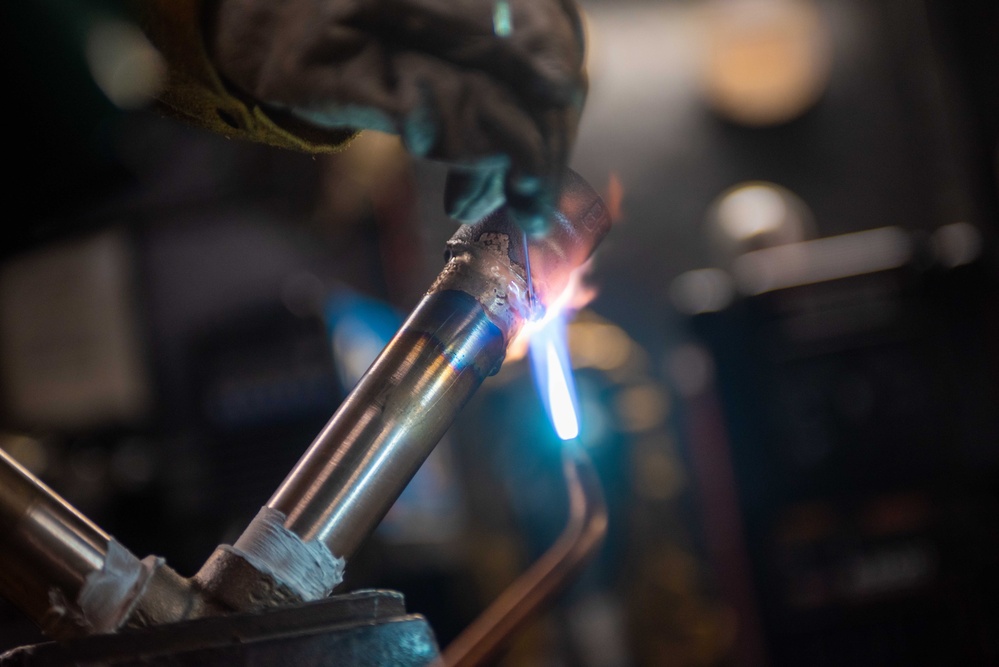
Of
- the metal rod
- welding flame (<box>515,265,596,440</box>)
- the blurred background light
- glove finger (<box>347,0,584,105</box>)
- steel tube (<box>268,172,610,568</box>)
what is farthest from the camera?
the blurred background light

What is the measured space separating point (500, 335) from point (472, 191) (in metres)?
0.13

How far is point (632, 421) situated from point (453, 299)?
2.93 meters

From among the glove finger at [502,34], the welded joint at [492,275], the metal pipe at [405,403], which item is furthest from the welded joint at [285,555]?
the glove finger at [502,34]

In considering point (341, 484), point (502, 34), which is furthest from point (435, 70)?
point (341, 484)

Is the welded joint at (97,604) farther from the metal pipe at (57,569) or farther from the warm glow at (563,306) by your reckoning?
the warm glow at (563,306)

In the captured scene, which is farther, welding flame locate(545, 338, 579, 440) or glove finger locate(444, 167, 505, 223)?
welding flame locate(545, 338, 579, 440)

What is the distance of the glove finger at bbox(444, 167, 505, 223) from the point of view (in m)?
0.53

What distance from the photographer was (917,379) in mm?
2900

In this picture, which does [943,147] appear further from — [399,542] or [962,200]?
[399,542]

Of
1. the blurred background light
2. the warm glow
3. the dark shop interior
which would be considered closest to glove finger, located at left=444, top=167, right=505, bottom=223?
the dark shop interior

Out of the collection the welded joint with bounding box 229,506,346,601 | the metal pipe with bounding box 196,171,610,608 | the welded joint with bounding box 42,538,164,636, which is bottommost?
the welded joint with bounding box 42,538,164,636

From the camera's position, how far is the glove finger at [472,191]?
53 centimetres

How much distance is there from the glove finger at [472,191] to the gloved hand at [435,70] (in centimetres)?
1

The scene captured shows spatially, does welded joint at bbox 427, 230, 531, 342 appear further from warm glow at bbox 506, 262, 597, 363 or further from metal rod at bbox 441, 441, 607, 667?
metal rod at bbox 441, 441, 607, 667
